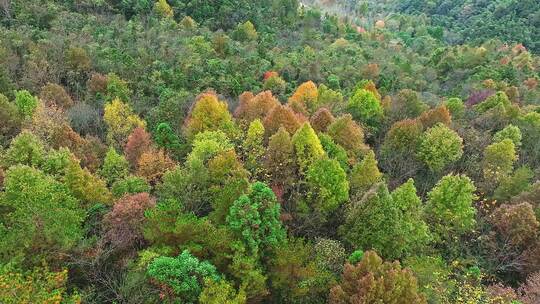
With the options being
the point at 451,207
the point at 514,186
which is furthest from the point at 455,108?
the point at 451,207

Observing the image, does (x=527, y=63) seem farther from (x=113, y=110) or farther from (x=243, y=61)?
(x=113, y=110)

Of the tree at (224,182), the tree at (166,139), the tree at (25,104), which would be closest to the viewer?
the tree at (224,182)

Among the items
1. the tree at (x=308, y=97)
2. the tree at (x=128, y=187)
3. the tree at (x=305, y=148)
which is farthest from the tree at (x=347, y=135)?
the tree at (x=128, y=187)

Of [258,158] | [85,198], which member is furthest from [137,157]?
[258,158]

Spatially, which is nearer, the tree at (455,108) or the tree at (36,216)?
the tree at (36,216)

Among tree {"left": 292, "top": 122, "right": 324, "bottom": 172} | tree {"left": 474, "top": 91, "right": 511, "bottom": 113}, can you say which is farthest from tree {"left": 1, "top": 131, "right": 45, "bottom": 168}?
tree {"left": 474, "top": 91, "right": 511, "bottom": 113}

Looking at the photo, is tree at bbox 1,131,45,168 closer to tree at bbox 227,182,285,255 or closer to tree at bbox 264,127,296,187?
tree at bbox 227,182,285,255

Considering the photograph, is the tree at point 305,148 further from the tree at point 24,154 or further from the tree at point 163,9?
the tree at point 163,9
